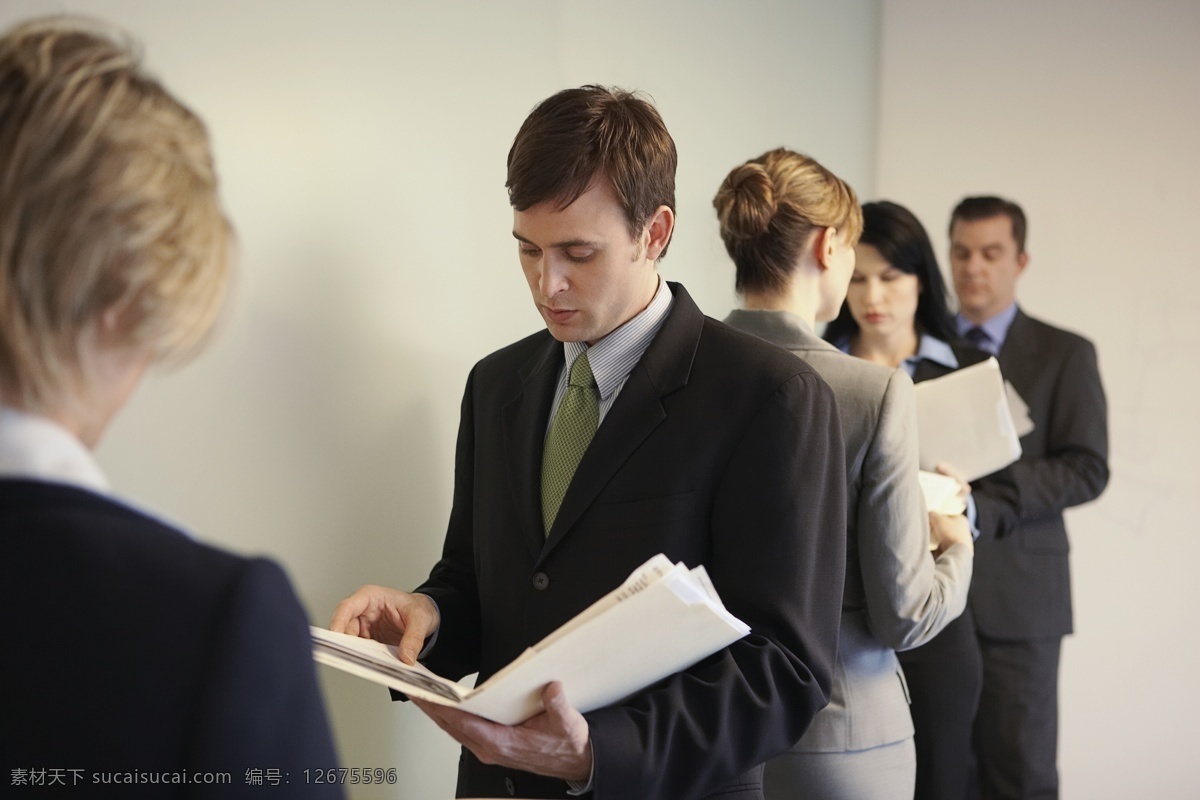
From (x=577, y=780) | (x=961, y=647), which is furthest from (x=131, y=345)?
(x=961, y=647)

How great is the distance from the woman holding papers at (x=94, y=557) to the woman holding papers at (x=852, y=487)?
4.58 feet

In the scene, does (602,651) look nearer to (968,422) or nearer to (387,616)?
(387,616)

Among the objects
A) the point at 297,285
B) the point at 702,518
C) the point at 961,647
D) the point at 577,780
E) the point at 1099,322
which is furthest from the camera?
the point at 1099,322

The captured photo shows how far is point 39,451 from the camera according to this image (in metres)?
0.68

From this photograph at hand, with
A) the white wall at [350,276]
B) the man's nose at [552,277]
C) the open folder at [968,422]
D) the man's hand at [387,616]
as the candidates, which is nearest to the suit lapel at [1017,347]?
the open folder at [968,422]

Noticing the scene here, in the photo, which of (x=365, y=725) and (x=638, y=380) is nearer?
(x=638, y=380)

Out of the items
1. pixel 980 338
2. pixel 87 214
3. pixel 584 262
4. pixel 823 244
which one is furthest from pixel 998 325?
pixel 87 214

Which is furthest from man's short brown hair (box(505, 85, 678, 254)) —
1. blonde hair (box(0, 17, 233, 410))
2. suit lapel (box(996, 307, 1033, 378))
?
suit lapel (box(996, 307, 1033, 378))

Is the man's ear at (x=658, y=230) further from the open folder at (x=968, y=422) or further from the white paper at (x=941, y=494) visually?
the open folder at (x=968, y=422)

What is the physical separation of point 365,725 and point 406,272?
31.5 inches

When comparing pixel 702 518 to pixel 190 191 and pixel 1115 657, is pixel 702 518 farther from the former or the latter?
pixel 1115 657

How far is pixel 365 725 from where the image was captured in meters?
1.98

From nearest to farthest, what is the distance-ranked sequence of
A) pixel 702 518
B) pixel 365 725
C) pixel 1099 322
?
pixel 702 518 < pixel 365 725 < pixel 1099 322

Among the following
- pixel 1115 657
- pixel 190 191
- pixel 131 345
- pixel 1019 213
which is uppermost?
pixel 1019 213
